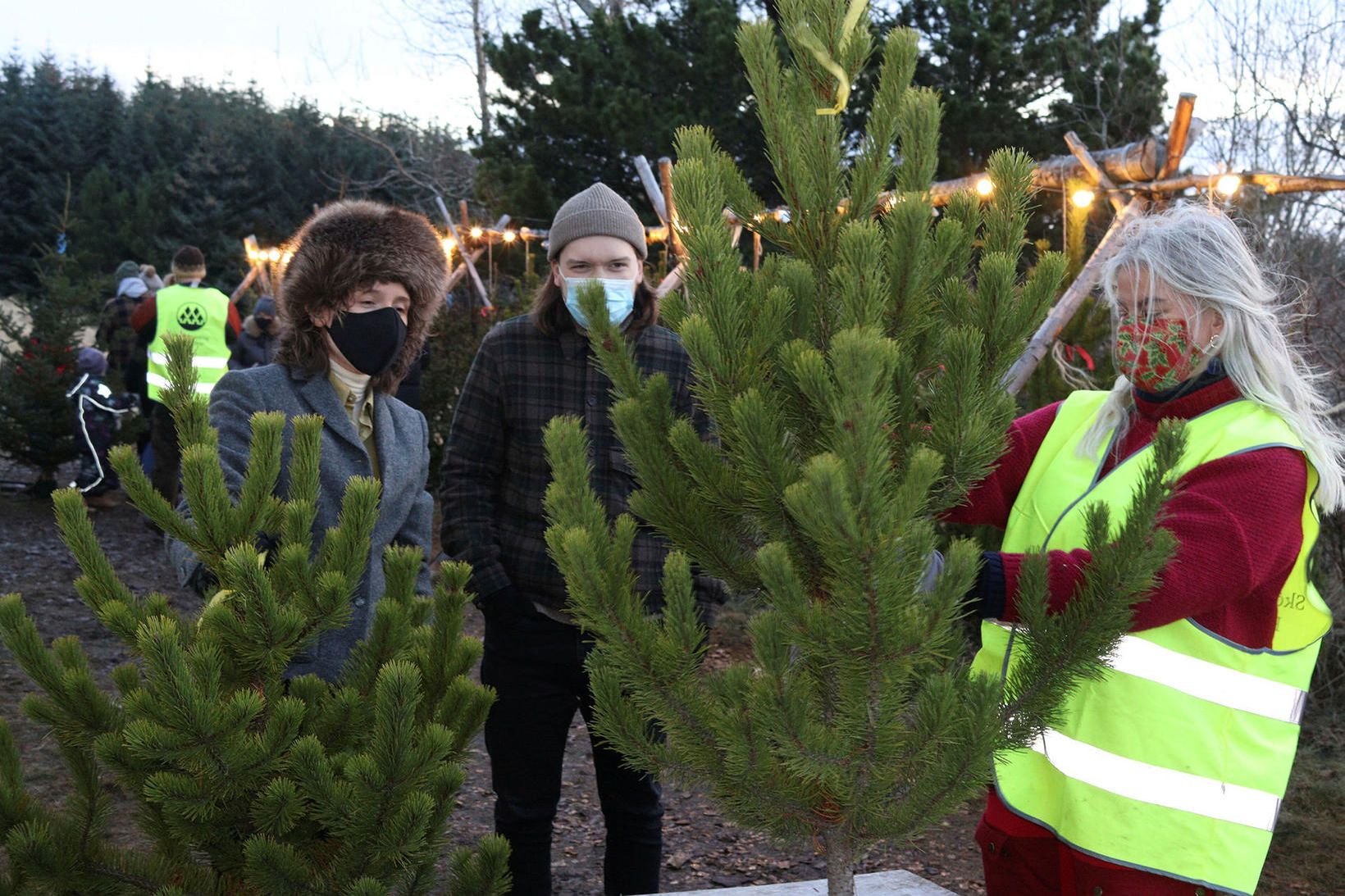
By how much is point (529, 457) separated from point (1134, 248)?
1616mm

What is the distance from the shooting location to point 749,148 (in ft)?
50.9

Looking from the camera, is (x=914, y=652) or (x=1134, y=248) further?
(x=1134, y=248)

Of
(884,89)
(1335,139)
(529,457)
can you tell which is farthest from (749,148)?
(884,89)

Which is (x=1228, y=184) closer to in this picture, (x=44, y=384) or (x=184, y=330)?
(x=184, y=330)

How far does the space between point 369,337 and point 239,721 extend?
3.45ft

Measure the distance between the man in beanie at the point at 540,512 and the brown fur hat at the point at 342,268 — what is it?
1.22ft

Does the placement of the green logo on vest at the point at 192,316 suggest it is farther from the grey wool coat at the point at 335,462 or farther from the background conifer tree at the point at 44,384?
the grey wool coat at the point at 335,462

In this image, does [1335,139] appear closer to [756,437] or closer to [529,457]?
[529,457]

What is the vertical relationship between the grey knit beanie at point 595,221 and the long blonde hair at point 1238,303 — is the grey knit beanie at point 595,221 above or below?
above

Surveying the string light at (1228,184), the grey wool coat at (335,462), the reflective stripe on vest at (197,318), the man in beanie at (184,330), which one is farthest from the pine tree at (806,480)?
the reflective stripe on vest at (197,318)

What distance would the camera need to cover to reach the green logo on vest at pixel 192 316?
927 cm

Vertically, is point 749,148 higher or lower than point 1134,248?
higher

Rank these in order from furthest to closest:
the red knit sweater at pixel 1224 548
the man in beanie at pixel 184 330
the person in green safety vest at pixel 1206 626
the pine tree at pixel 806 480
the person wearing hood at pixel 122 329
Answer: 1. the person wearing hood at pixel 122 329
2. the man in beanie at pixel 184 330
3. the person in green safety vest at pixel 1206 626
4. the red knit sweater at pixel 1224 548
5. the pine tree at pixel 806 480

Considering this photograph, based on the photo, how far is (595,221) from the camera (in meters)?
3.08
